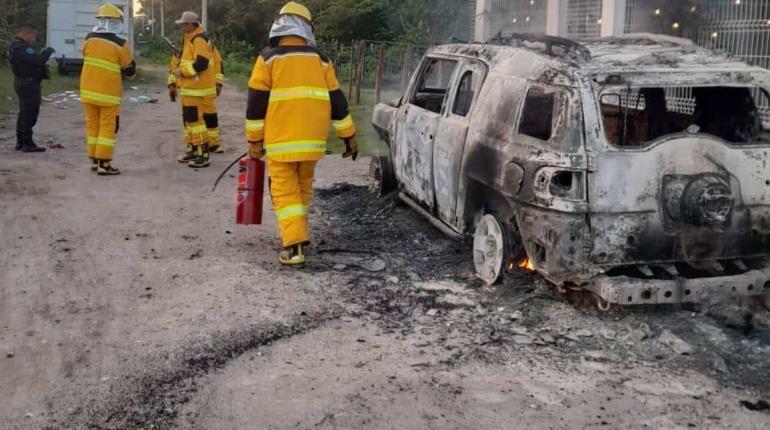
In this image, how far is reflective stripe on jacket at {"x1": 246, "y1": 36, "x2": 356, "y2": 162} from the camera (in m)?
6.44

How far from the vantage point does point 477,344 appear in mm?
Answer: 5023

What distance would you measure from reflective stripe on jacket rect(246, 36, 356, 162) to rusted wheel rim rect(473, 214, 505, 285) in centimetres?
141

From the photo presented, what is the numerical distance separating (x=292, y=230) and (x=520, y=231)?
1.86m

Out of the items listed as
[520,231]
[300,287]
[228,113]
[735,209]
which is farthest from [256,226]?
[228,113]

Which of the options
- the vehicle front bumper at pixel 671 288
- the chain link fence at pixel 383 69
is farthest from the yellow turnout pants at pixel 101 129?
the vehicle front bumper at pixel 671 288

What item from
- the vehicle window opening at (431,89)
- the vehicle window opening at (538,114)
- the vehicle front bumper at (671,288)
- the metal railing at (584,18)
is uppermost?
the metal railing at (584,18)

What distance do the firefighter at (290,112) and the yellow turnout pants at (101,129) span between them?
159 inches

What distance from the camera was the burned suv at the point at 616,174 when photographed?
511 cm

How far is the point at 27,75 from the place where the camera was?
A: 38.0 ft

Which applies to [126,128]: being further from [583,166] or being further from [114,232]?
[583,166]

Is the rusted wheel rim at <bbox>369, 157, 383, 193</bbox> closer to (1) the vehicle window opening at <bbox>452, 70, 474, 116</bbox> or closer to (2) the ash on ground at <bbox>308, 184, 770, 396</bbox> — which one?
(2) the ash on ground at <bbox>308, 184, 770, 396</bbox>

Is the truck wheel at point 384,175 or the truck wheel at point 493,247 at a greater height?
the truck wheel at point 384,175

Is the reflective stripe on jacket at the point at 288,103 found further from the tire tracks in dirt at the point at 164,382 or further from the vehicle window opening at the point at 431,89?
the tire tracks in dirt at the point at 164,382

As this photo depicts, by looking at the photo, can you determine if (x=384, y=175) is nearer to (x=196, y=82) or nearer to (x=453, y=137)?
(x=453, y=137)
